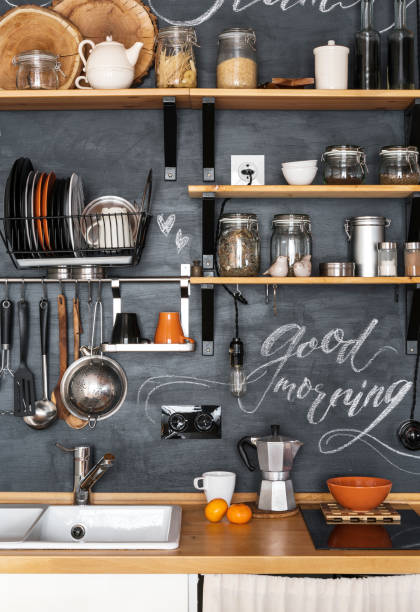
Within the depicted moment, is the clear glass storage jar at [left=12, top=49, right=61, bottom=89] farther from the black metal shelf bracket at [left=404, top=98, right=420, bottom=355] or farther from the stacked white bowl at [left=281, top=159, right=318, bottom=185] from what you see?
the black metal shelf bracket at [left=404, top=98, right=420, bottom=355]

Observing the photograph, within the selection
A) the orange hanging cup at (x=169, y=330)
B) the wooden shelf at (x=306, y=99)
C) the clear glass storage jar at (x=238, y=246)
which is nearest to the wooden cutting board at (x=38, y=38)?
the wooden shelf at (x=306, y=99)

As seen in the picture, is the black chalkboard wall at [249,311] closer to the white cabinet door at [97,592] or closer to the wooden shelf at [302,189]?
the wooden shelf at [302,189]

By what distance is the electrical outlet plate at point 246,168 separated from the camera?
8.21 ft

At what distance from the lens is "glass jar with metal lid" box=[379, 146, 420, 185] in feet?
7.56

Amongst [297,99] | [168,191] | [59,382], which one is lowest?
[59,382]

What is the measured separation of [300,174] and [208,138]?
1.11ft

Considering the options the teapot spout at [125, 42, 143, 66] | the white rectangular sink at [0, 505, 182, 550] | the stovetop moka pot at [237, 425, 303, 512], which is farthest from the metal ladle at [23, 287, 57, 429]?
the teapot spout at [125, 42, 143, 66]

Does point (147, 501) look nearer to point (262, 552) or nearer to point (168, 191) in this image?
point (262, 552)

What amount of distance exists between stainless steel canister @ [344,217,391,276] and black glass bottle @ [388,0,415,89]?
0.45 metres

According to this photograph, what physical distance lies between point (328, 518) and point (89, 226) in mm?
1232

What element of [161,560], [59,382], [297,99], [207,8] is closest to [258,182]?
[297,99]

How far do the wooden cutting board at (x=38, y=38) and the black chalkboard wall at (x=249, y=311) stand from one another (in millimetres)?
129

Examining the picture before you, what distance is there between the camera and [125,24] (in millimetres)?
2463

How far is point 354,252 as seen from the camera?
95.0 inches
